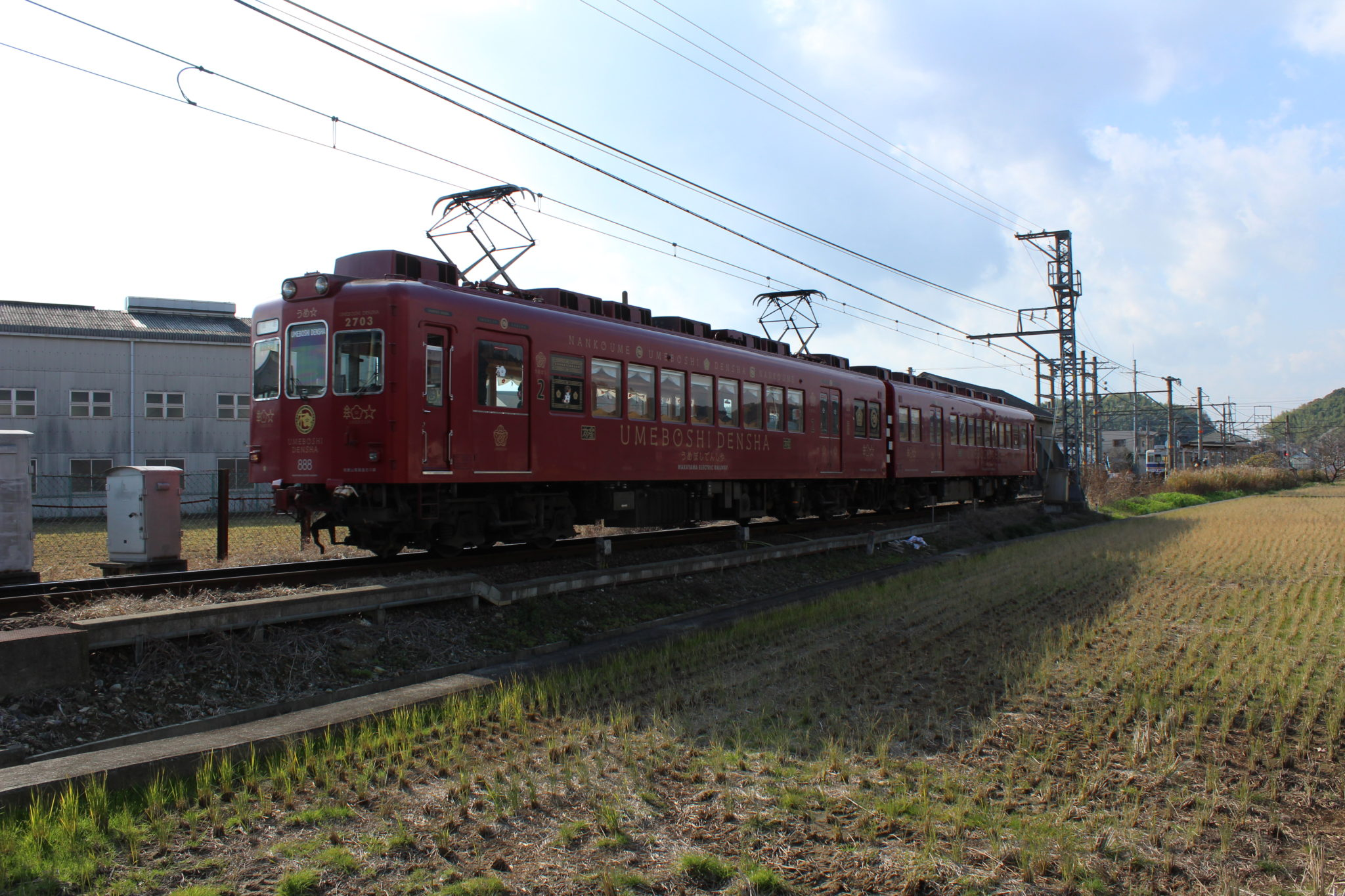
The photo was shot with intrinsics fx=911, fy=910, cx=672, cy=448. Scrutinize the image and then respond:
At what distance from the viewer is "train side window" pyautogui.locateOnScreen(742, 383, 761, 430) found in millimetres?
15477

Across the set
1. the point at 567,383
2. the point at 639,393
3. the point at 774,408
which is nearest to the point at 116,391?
the point at 774,408

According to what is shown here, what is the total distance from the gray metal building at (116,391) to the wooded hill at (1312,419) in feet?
282

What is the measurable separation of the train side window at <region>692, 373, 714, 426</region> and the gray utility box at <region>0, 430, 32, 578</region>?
27.6 feet

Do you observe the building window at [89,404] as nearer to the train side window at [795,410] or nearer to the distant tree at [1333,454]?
the train side window at [795,410]

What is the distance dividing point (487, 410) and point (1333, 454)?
83636 mm

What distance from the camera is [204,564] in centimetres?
1201

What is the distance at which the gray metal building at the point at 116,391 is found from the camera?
28438 mm

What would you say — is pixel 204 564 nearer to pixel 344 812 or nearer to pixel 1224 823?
pixel 344 812

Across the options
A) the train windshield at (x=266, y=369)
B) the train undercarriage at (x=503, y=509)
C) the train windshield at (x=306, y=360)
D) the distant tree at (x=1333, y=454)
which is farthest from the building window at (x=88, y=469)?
the distant tree at (x=1333, y=454)

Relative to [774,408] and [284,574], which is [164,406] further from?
[284,574]

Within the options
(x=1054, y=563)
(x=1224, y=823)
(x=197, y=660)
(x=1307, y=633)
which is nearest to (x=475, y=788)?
(x=197, y=660)

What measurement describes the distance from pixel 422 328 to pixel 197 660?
4.22 meters

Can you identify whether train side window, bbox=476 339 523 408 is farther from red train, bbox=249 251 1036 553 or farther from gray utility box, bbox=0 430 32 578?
gray utility box, bbox=0 430 32 578

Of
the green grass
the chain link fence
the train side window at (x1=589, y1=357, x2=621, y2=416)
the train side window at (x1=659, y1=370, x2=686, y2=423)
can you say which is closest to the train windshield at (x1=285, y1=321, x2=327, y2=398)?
the chain link fence
